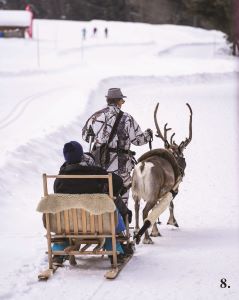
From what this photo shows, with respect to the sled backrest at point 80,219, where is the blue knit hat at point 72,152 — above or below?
above

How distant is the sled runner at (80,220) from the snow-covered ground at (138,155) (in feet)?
→ 0.71

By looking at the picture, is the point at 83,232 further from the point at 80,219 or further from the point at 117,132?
the point at 117,132

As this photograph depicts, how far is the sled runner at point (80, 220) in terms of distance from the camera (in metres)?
6.15

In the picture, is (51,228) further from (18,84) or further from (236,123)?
(18,84)

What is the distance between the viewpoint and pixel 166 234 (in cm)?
860

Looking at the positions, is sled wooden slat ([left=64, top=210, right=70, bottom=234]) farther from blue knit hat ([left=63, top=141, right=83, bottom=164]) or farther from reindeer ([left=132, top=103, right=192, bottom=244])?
reindeer ([left=132, top=103, right=192, bottom=244])

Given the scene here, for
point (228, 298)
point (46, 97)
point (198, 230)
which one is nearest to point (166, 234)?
point (198, 230)

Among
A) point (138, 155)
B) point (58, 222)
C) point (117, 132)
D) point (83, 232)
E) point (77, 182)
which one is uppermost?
point (117, 132)

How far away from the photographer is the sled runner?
6.15 m

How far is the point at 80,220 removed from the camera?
630cm

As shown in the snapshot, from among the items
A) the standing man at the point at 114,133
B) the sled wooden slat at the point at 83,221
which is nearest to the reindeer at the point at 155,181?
the standing man at the point at 114,133

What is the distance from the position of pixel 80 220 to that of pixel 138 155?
9.14 meters

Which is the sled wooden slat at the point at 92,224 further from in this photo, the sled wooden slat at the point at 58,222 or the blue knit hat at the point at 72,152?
the blue knit hat at the point at 72,152

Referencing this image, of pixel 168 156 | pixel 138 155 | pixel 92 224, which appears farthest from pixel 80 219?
pixel 138 155
